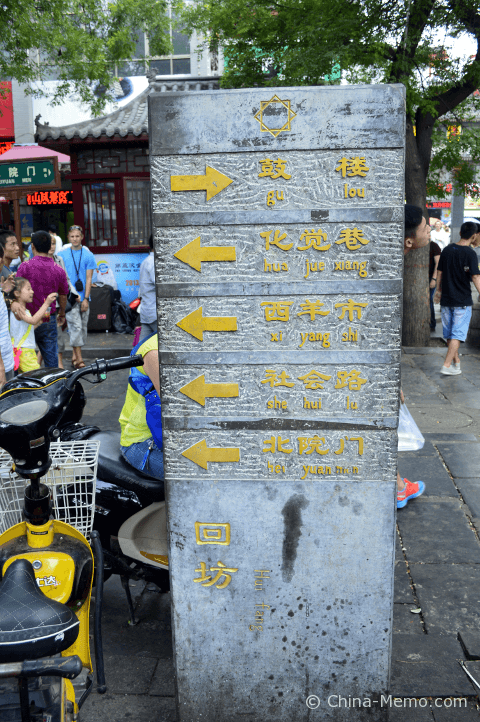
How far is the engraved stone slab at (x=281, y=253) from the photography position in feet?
6.60

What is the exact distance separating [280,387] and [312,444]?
0.22 m

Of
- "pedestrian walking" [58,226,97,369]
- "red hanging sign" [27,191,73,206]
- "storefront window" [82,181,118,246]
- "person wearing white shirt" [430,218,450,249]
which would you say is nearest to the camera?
"pedestrian walking" [58,226,97,369]

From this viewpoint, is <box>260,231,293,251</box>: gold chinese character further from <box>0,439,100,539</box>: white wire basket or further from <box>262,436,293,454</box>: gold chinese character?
<box>0,439,100,539</box>: white wire basket

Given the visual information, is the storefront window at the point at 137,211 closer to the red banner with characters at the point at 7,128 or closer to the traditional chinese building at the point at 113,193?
the traditional chinese building at the point at 113,193

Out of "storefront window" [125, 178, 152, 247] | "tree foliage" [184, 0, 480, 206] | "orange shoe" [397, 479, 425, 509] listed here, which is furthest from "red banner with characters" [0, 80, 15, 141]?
"orange shoe" [397, 479, 425, 509]

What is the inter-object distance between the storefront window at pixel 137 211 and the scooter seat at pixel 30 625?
10.6 m

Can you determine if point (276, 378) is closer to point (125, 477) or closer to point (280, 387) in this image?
point (280, 387)

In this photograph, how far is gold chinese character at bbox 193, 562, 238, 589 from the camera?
87.8 inches

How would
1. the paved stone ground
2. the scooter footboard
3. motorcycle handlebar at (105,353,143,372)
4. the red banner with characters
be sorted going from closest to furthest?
the scooter footboard < motorcycle handlebar at (105,353,143,372) < the paved stone ground < the red banner with characters

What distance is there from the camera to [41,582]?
2232 millimetres

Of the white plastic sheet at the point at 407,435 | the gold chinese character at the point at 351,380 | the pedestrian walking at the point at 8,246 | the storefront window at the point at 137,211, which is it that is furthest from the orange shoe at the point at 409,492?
the storefront window at the point at 137,211

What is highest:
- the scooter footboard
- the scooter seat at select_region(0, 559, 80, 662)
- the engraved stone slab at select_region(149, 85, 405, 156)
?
the engraved stone slab at select_region(149, 85, 405, 156)

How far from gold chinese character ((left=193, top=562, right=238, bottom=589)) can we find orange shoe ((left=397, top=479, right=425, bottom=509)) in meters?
2.20

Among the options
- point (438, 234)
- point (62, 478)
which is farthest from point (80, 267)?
point (438, 234)
